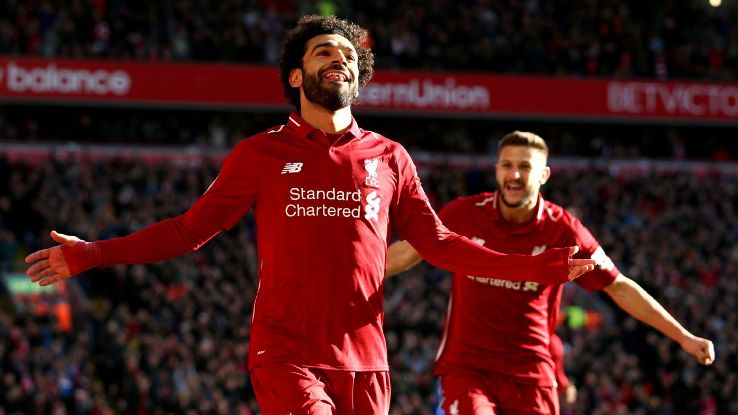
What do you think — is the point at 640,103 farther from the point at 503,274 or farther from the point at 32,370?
the point at 503,274

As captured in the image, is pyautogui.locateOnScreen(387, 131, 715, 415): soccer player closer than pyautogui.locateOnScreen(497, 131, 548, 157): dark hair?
Yes

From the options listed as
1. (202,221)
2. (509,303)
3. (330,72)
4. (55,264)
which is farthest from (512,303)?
(55,264)

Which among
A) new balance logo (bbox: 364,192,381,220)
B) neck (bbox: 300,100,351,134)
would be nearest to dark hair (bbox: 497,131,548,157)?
neck (bbox: 300,100,351,134)

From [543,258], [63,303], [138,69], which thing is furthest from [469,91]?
[543,258]

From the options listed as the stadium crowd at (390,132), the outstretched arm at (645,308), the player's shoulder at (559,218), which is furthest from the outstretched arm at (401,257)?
the stadium crowd at (390,132)

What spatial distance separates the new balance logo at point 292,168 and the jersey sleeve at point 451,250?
0.49 m

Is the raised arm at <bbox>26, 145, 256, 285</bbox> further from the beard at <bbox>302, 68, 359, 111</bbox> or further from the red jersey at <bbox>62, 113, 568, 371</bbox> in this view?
the beard at <bbox>302, 68, 359, 111</bbox>

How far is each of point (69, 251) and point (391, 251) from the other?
271cm

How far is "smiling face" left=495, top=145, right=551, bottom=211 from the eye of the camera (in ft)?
24.7

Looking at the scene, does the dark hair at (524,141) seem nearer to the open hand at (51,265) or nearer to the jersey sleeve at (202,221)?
the jersey sleeve at (202,221)

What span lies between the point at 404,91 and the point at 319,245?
1155 inches

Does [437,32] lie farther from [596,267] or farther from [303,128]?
[303,128]

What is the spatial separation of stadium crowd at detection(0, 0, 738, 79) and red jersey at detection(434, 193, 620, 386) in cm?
2508

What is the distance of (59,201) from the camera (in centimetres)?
2502
